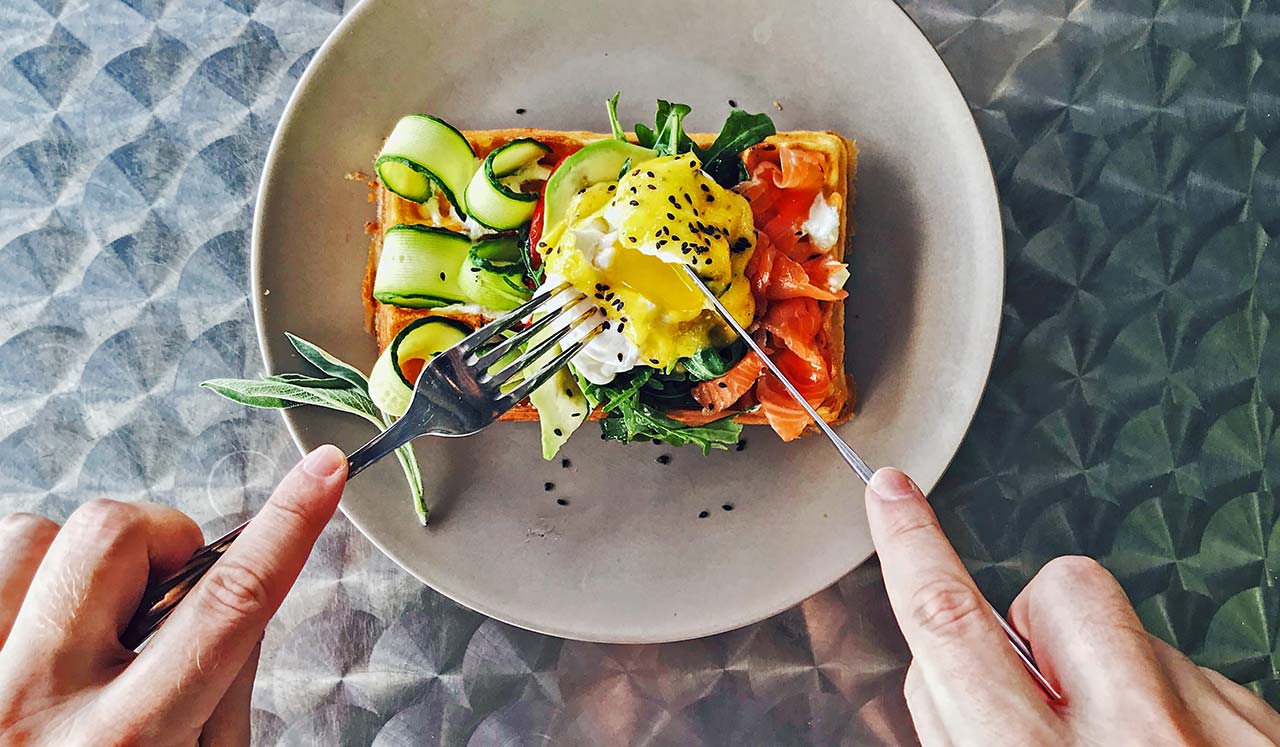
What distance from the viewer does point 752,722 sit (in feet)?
9.74

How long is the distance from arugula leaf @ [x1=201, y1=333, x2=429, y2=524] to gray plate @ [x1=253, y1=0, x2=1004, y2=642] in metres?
0.07

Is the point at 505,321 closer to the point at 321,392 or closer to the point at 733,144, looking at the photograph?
the point at 321,392

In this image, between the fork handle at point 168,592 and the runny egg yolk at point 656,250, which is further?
the runny egg yolk at point 656,250

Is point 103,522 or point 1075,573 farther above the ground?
point 103,522

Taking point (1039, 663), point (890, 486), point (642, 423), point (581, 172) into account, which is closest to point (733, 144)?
point (581, 172)

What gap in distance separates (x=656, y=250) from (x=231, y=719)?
1.51 meters

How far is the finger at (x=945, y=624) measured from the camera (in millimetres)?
1652

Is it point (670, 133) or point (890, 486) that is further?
point (670, 133)

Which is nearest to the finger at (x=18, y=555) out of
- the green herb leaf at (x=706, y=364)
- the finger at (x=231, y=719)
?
the finger at (x=231, y=719)

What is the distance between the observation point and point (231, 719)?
6.68ft

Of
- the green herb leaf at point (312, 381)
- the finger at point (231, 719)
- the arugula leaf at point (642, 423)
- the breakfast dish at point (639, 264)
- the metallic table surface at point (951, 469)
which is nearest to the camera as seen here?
the finger at point (231, 719)

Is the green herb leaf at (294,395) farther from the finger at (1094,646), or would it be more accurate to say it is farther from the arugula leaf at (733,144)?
the finger at (1094,646)

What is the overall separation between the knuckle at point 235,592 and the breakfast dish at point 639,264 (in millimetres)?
825

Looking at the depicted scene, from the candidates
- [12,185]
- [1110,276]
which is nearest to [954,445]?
[1110,276]
